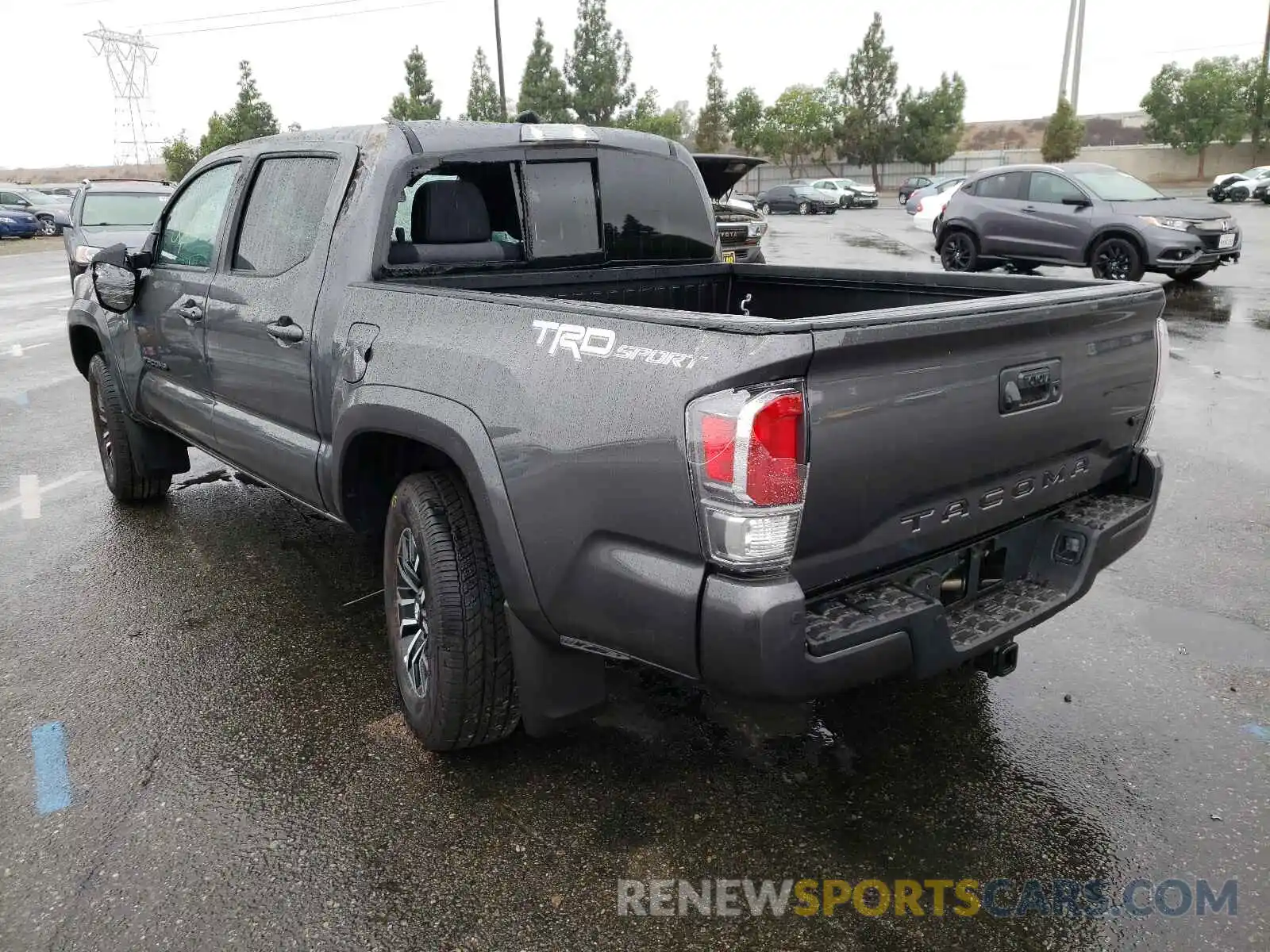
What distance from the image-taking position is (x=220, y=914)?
94.7 inches

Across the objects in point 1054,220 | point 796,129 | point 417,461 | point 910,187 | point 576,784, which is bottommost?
point 576,784

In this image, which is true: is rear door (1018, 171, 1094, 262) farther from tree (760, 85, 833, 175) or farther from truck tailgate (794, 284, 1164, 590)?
tree (760, 85, 833, 175)

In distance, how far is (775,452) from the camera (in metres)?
2.04

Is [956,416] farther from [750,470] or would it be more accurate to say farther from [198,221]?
[198,221]

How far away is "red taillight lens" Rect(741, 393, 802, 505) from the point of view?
2.03 meters

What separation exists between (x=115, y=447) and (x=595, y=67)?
74.2m

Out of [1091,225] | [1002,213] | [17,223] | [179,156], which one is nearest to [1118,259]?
[1091,225]

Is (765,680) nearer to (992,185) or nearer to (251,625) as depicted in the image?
(251,625)

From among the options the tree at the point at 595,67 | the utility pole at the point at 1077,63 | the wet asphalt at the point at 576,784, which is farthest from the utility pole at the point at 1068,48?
the wet asphalt at the point at 576,784

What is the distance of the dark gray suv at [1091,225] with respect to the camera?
1289 centimetres

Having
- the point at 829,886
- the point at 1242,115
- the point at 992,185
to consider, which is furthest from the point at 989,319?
the point at 1242,115

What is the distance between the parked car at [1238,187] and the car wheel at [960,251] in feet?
97.6

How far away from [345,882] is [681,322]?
1670 millimetres

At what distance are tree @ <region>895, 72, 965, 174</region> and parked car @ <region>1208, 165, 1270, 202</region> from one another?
93.8ft
